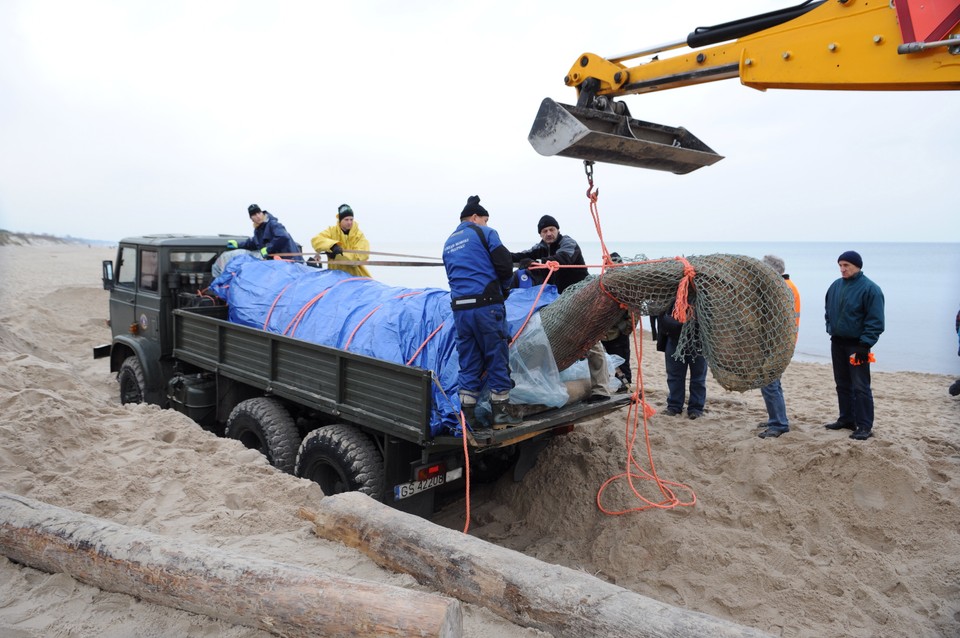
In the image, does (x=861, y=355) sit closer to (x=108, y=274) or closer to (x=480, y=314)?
(x=480, y=314)

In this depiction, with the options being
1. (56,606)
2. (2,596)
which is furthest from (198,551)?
(2,596)

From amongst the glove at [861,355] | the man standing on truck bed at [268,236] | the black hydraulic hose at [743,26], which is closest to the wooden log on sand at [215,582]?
the black hydraulic hose at [743,26]

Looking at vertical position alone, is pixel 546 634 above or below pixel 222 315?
below

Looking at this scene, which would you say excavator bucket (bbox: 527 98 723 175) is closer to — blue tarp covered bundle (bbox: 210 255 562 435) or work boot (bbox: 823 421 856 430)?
blue tarp covered bundle (bbox: 210 255 562 435)

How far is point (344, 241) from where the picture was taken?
23.5ft

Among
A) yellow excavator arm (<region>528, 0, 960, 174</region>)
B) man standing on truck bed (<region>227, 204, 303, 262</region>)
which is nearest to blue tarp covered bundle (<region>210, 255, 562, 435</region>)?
man standing on truck bed (<region>227, 204, 303, 262</region>)

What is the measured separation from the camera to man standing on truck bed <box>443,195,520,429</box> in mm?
3910

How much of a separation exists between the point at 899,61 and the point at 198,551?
4017 millimetres

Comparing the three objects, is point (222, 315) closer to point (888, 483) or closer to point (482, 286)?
point (482, 286)

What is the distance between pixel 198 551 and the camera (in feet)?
9.02

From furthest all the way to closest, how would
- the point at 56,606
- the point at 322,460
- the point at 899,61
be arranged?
the point at 322,460, the point at 899,61, the point at 56,606

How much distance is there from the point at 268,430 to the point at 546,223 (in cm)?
290

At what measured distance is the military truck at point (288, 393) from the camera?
13.5ft

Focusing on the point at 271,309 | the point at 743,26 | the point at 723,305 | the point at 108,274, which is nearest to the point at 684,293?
the point at 723,305
